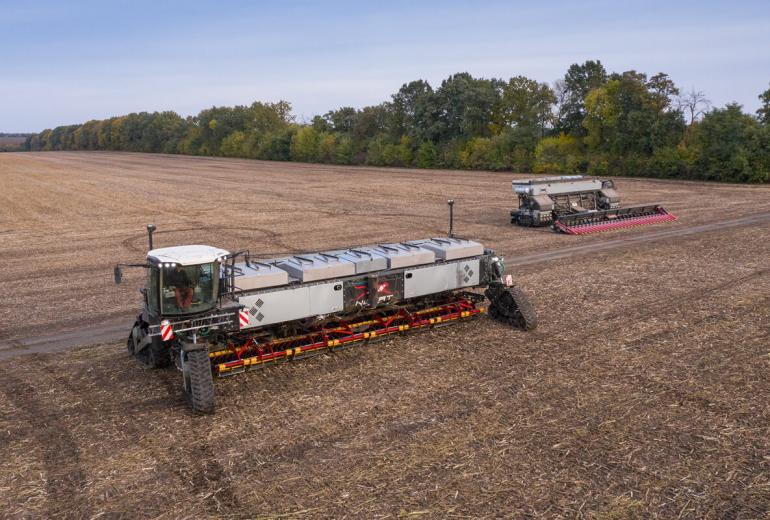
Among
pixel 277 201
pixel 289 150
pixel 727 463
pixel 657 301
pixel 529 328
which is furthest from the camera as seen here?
pixel 289 150

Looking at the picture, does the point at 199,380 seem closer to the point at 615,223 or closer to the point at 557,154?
the point at 615,223

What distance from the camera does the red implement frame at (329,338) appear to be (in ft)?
45.8

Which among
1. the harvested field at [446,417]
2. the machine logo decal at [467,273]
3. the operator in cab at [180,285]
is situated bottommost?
the harvested field at [446,417]

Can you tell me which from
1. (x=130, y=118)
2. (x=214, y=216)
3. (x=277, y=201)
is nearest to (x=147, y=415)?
(x=214, y=216)

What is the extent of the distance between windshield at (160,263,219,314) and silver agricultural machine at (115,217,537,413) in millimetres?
19

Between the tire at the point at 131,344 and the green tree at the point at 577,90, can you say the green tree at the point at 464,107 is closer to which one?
the green tree at the point at 577,90

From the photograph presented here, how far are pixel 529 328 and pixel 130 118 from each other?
178686mm

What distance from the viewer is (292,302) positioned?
1428 centimetres

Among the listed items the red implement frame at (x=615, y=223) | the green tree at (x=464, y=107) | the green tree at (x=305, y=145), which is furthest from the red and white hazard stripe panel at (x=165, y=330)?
the green tree at (x=305, y=145)

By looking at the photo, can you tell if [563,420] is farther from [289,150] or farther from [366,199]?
[289,150]

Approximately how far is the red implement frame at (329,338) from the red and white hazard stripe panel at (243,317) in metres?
0.79

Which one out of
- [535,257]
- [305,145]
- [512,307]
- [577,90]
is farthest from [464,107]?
[512,307]

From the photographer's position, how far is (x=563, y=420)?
11.7 meters

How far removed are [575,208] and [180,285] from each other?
93.8ft
